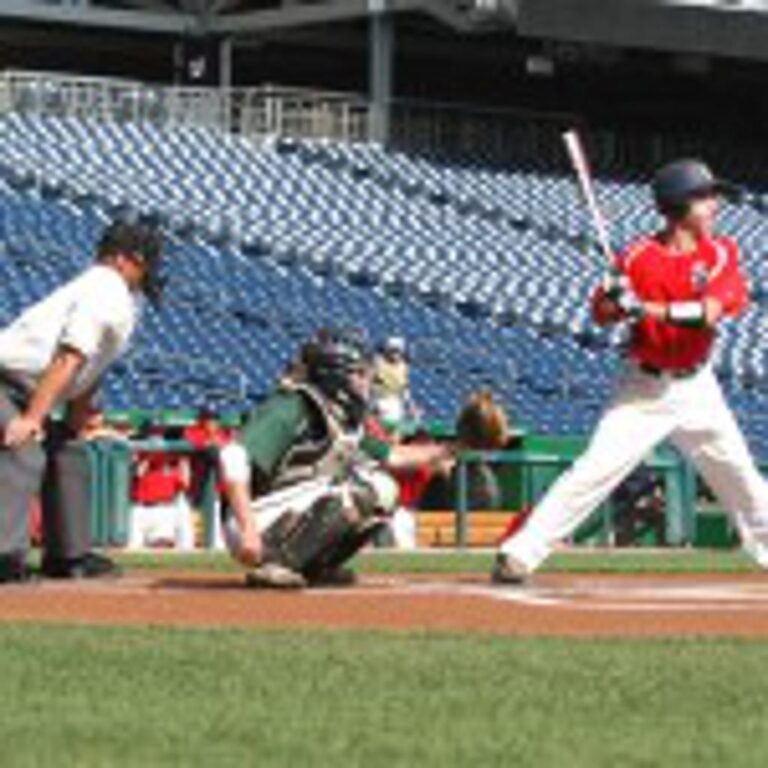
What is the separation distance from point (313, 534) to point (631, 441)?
1.34 metres

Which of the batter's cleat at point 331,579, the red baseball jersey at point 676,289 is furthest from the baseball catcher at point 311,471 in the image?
the red baseball jersey at point 676,289

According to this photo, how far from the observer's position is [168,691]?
→ 7.19 metres

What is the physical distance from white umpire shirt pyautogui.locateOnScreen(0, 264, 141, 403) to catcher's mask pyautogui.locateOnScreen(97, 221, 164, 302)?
0.25ft

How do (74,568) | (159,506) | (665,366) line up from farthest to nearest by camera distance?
(159,506)
(74,568)
(665,366)

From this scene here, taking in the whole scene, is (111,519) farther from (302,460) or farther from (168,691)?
(168,691)

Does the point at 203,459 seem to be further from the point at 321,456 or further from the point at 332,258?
the point at 321,456

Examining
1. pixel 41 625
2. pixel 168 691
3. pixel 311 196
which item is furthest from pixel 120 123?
pixel 168 691

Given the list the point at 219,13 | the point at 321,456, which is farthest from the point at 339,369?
the point at 219,13

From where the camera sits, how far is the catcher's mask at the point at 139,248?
39.6 feet

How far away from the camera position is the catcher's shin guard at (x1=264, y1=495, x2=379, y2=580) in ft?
39.0

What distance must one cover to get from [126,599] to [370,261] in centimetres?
2269

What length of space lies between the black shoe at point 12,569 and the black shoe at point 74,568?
16.8 inches

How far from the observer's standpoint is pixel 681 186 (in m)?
12.0

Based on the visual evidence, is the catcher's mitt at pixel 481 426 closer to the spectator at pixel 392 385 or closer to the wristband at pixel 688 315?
the wristband at pixel 688 315
